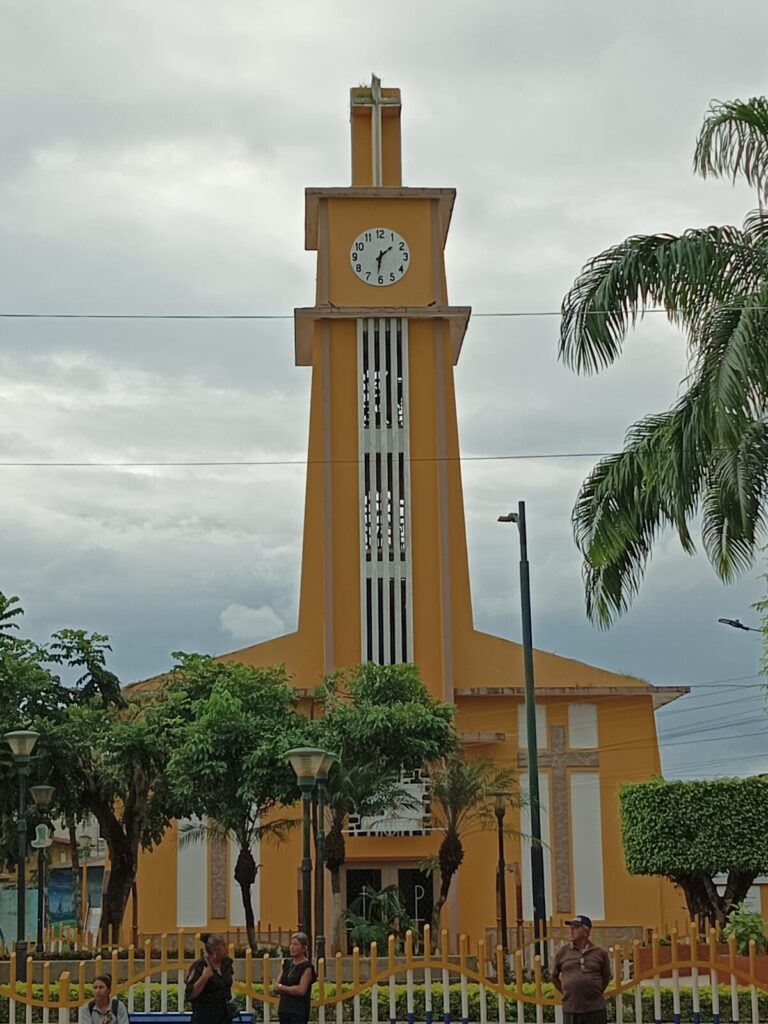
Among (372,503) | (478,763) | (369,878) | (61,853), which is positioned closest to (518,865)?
(369,878)


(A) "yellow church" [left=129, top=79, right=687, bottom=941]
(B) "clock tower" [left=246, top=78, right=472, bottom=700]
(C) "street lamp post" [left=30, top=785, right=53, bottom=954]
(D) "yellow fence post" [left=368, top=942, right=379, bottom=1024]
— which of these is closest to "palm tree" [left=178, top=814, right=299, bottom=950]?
(A) "yellow church" [left=129, top=79, right=687, bottom=941]

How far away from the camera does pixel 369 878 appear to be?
3541 centimetres

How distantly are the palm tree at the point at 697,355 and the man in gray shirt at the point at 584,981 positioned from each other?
487 cm

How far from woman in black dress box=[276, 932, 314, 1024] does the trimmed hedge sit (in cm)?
362

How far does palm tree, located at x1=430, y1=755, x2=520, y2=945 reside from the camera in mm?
28844

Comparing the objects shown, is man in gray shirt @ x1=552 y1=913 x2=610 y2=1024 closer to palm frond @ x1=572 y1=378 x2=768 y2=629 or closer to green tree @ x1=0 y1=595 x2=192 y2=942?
palm frond @ x1=572 y1=378 x2=768 y2=629

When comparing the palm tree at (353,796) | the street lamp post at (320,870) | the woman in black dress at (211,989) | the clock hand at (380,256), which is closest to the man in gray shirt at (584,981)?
the woman in black dress at (211,989)

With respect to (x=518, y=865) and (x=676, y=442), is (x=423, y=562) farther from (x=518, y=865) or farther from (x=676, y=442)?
(x=676, y=442)

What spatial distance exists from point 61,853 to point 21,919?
39201 millimetres

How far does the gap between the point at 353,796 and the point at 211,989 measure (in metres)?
15.0

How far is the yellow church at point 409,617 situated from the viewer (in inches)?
1414

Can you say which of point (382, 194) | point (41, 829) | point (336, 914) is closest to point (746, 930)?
point (336, 914)

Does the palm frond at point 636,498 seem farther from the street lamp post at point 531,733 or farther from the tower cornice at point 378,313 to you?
the tower cornice at point 378,313

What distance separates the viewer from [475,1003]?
1833 centimetres
